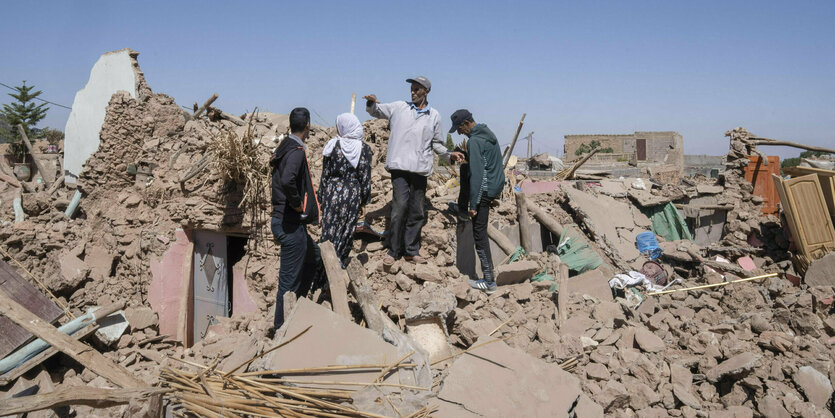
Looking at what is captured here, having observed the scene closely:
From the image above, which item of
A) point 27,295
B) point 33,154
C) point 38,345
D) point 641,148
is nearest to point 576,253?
point 38,345

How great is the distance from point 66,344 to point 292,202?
2642 millimetres

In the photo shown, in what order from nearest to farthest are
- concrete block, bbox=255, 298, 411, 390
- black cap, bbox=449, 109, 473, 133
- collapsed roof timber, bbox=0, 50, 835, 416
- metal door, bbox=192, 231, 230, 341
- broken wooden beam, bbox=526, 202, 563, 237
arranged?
concrete block, bbox=255, 298, 411, 390
collapsed roof timber, bbox=0, 50, 835, 416
black cap, bbox=449, 109, 473, 133
metal door, bbox=192, 231, 230, 341
broken wooden beam, bbox=526, 202, 563, 237

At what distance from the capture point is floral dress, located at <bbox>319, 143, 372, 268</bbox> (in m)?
4.80

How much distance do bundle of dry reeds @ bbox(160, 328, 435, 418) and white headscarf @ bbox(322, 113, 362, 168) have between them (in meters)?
1.90

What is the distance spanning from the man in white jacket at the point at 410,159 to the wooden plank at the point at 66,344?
107 inches

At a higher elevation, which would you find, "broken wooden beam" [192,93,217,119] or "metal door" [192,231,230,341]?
"broken wooden beam" [192,93,217,119]

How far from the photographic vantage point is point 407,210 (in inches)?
203

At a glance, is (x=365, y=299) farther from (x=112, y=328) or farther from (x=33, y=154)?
(x=33, y=154)

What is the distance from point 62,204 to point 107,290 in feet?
6.75

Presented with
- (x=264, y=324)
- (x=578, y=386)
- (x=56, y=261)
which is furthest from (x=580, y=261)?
(x=56, y=261)

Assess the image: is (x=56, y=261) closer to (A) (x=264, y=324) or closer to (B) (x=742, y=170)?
(A) (x=264, y=324)

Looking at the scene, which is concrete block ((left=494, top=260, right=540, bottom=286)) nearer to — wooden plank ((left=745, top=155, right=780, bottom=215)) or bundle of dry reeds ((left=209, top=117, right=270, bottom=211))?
bundle of dry reeds ((left=209, top=117, right=270, bottom=211))

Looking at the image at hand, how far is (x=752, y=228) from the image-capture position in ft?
27.0

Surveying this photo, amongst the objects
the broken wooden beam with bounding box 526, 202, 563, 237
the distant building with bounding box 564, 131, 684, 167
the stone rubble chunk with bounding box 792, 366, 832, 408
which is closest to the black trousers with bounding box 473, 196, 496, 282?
the broken wooden beam with bounding box 526, 202, 563, 237
